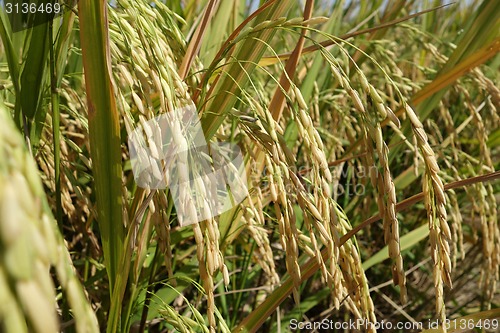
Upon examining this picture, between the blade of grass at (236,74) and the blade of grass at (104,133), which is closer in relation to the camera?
the blade of grass at (104,133)

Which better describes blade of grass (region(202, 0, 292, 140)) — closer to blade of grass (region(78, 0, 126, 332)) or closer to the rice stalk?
blade of grass (region(78, 0, 126, 332))

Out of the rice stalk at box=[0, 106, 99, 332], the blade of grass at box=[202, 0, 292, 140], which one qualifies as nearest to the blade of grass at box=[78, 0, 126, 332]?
the blade of grass at box=[202, 0, 292, 140]

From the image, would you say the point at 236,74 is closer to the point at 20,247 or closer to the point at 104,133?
the point at 104,133

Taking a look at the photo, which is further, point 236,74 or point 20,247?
point 236,74

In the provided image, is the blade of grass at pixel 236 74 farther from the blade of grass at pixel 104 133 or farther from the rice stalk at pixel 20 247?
the rice stalk at pixel 20 247

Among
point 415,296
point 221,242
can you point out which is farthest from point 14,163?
point 415,296

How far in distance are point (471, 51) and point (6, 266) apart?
1119mm

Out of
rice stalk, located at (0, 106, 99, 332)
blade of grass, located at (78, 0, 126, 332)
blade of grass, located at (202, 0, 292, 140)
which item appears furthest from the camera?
blade of grass, located at (202, 0, 292, 140)

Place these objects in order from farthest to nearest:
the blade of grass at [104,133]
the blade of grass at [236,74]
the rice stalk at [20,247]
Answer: the blade of grass at [236,74]
the blade of grass at [104,133]
the rice stalk at [20,247]

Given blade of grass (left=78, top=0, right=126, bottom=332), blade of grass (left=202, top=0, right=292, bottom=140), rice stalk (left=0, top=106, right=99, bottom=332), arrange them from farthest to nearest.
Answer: blade of grass (left=202, top=0, right=292, bottom=140), blade of grass (left=78, top=0, right=126, bottom=332), rice stalk (left=0, top=106, right=99, bottom=332)

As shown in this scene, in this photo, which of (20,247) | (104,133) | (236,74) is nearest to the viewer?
(20,247)

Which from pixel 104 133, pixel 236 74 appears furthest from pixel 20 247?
pixel 236 74

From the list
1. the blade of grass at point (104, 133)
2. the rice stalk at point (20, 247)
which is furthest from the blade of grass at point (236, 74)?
the rice stalk at point (20, 247)

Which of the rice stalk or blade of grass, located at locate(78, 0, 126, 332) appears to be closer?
the rice stalk
